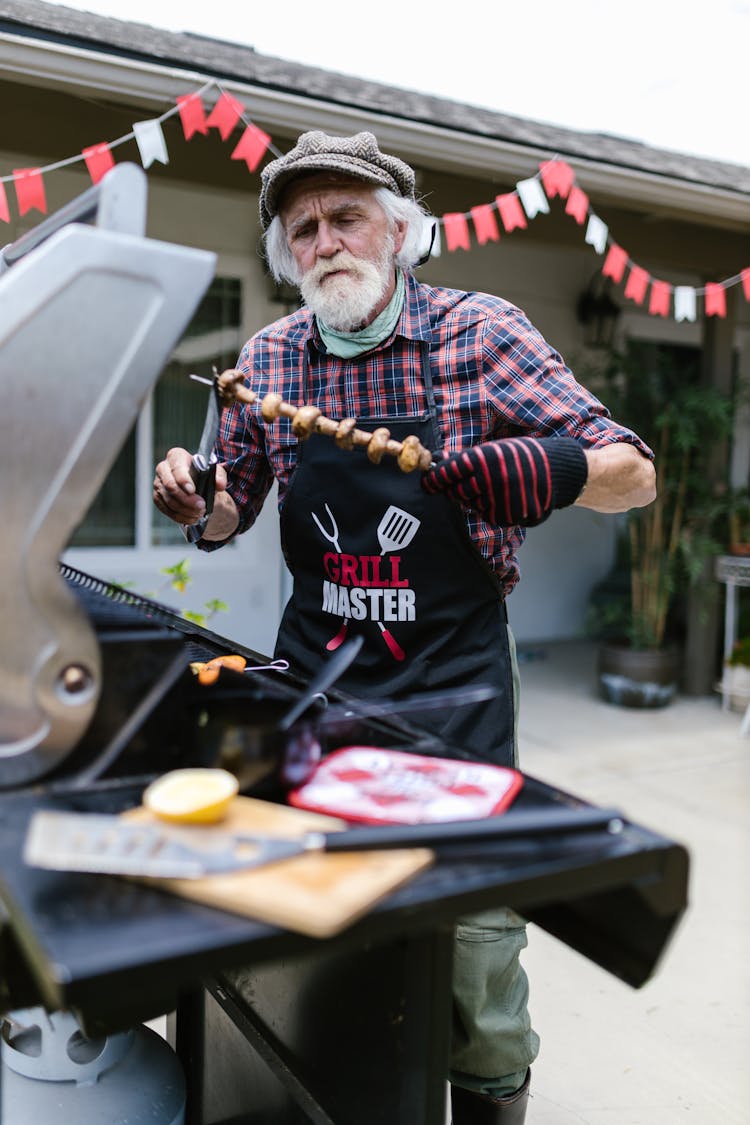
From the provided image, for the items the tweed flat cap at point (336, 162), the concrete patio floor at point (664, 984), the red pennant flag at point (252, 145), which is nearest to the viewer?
the tweed flat cap at point (336, 162)

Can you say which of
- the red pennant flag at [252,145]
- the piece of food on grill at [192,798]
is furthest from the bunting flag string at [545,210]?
the piece of food on grill at [192,798]

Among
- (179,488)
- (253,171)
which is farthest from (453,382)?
(253,171)

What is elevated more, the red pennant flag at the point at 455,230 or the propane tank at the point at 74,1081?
the red pennant flag at the point at 455,230

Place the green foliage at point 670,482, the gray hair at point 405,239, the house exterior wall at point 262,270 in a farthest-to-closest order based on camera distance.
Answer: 1. the green foliage at point 670,482
2. the house exterior wall at point 262,270
3. the gray hair at point 405,239

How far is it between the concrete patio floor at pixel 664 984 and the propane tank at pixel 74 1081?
3.08 feet

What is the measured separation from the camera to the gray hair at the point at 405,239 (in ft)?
6.10

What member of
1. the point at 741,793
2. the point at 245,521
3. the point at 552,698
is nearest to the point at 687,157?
the point at 552,698

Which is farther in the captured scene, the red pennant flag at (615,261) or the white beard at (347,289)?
the red pennant flag at (615,261)

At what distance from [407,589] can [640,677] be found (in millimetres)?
4388

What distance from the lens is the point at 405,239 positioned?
194 centimetres

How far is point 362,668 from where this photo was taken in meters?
1.82

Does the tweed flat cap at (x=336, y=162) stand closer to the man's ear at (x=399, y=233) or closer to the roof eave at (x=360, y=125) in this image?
the man's ear at (x=399, y=233)

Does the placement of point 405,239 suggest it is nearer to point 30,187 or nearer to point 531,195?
point 30,187

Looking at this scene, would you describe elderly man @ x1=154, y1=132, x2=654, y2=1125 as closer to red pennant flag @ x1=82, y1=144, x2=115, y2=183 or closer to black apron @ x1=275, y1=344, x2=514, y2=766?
black apron @ x1=275, y1=344, x2=514, y2=766
